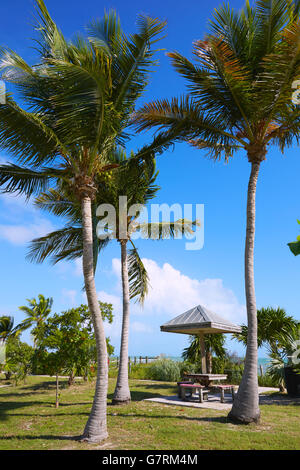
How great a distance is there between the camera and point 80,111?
668 centimetres

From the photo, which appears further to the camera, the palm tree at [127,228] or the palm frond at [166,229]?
the palm frond at [166,229]

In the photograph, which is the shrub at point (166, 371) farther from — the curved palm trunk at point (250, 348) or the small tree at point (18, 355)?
the curved palm trunk at point (250, 348)

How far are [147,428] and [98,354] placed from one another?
6.21 feet

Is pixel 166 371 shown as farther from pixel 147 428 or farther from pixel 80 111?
pixel 80 111

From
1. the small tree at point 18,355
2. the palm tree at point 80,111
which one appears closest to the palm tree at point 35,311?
the small tree at point 18,355

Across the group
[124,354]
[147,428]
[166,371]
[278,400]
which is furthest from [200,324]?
[166,371]

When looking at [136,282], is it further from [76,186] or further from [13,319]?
[13,319]

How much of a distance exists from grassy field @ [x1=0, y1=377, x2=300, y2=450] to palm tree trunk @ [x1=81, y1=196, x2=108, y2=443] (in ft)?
0.88

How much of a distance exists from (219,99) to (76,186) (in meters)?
4.14

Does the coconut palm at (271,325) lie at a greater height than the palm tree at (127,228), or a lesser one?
lesser

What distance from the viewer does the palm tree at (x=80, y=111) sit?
648 cm

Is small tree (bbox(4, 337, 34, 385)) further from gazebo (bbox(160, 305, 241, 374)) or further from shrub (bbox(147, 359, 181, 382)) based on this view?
gazebo (bbox(160, 305, 241, 374))

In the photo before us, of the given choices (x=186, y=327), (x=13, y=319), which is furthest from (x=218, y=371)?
(x=13, y=319)

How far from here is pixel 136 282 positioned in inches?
511
